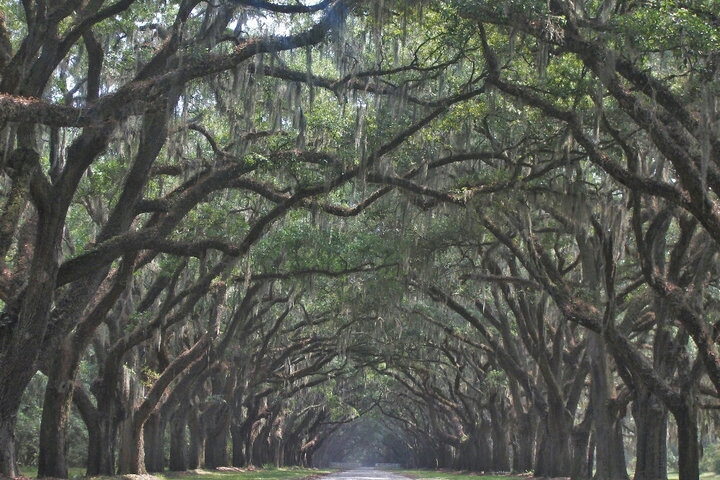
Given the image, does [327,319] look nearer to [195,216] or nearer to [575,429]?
[575,429]

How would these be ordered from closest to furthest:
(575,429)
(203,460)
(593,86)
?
1. (593,86)
2. (575,429)
3. (203,460)

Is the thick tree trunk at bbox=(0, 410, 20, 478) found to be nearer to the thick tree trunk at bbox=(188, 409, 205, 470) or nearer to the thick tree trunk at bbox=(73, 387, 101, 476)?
the thick tree trunk at bbox=(73, 387, 101, 476)

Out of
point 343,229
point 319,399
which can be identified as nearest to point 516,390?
point 343,229

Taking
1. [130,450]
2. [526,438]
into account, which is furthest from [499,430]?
[130,450]

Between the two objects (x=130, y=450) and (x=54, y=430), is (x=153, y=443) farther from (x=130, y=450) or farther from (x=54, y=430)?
(x=54, y=430)

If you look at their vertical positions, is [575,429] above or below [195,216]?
below

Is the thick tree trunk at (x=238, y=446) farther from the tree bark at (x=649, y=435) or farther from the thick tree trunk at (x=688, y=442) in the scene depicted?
the thick tree trunk at (x=688, y=442)

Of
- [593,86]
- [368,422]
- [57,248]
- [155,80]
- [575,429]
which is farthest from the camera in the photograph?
[368,422]

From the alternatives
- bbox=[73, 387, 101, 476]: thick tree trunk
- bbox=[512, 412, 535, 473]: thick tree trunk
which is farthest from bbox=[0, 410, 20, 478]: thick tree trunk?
bbox=[512, 412, 535, 473]: thick tree trunk

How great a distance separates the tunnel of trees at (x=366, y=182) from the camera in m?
10.5

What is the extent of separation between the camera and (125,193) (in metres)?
12.7

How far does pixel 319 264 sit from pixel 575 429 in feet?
35.9

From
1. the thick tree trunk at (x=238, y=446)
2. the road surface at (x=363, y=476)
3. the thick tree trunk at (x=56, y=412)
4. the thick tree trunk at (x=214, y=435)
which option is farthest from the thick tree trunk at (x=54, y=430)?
the thick tree trunk at (x=238, y=446)

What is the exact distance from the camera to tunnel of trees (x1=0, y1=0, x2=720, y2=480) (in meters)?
10.5
